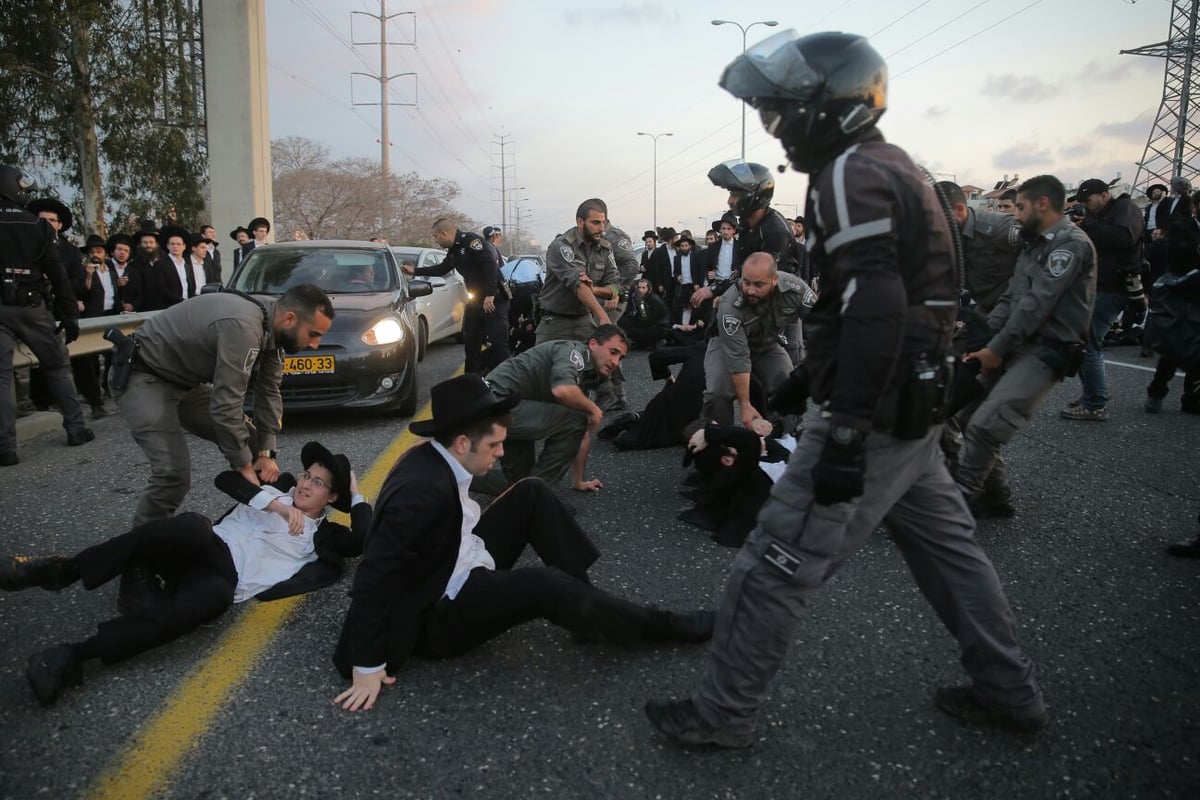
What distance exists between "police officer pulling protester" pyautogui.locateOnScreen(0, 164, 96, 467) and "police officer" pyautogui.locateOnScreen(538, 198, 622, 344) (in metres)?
3.67

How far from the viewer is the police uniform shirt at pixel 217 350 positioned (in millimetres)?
3533

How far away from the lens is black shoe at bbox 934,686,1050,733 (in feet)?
7.66

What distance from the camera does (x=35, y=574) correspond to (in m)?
2.87

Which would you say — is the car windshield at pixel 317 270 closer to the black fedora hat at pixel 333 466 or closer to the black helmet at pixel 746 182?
the black helmet at pixel 746 182

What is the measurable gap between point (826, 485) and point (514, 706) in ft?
4.24

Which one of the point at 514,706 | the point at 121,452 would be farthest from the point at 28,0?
the point at 514,706

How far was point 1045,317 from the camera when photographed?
4156 mm

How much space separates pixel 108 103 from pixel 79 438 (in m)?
13.0

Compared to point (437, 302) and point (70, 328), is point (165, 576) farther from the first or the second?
point (437, 302)

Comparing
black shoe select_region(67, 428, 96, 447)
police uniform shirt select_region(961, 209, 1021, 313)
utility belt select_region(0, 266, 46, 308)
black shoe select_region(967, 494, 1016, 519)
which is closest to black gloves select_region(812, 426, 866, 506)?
black shoe select_region(967, 494, 1016, 519)

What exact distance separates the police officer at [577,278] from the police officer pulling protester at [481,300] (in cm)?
155

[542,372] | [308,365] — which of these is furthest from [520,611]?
[308,365]

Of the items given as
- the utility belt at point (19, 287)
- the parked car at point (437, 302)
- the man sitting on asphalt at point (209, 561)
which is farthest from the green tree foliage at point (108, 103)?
the man sitting on asphalt at point (209, 561)

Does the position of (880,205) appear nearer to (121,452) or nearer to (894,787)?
(894,787)
